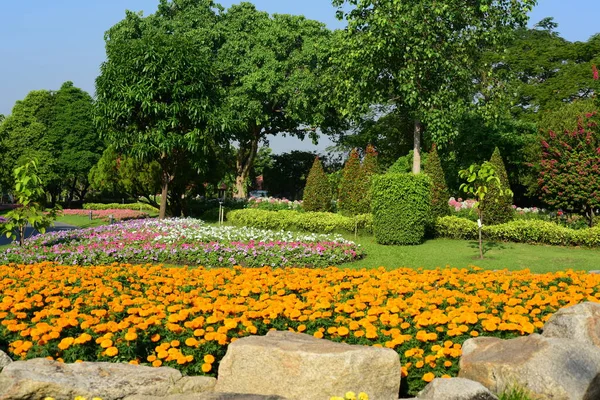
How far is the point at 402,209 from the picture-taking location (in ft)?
55.7

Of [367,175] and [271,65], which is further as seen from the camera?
[271,65]

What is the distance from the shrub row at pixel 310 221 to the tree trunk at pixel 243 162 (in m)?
13.8

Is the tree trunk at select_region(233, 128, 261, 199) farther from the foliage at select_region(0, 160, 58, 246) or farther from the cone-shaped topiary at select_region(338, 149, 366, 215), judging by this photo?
the foliage at select_region(0, 160, 58, 246)

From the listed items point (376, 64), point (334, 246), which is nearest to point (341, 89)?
point (376, 64)

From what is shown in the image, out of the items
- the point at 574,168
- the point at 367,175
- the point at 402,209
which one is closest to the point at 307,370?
the point at 402,209

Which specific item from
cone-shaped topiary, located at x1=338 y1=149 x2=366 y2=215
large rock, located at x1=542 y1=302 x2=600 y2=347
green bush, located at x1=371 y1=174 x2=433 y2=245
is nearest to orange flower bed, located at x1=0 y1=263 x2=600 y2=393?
A: large rock, located at x1=542 y1=302 x2=600 y2=347

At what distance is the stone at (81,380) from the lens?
4047 mm

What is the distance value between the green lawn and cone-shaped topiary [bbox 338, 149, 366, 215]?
6966mm

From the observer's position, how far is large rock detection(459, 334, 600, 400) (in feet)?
14.0

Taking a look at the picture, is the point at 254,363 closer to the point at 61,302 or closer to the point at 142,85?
the point at 61,302

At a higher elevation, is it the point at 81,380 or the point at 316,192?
the point at 316,192

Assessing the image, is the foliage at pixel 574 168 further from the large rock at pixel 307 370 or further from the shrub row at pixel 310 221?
the large rock at pixel 307 370

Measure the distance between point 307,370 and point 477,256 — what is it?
11595mm

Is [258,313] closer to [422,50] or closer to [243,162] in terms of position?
[422,50]
